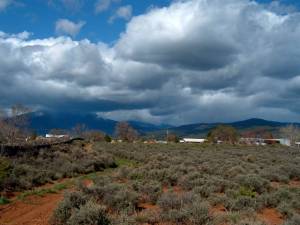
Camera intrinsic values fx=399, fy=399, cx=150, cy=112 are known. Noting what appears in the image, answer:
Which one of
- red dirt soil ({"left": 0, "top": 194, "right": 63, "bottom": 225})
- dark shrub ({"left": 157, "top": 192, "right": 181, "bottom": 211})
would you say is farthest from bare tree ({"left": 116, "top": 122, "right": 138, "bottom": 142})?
dark shrub ({"left": 157, "top": 192, "right": 181, "bottom": 211})

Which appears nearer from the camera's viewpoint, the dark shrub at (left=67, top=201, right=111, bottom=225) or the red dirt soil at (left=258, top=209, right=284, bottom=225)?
the dark shrub at (left=67, top=201, right=111, bottom=225)

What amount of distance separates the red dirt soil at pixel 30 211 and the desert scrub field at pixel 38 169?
308 cm

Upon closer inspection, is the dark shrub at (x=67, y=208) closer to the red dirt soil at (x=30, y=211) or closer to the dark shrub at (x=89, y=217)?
the red dirt soil at (x=30, y=211)

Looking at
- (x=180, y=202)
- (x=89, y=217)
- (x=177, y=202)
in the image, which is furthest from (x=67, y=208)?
(x=180, y=202)

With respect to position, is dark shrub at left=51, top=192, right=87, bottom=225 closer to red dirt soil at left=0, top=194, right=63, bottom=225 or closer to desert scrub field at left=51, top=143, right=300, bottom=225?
desert scrub field at left=51, top=143, right=300, bottom=225

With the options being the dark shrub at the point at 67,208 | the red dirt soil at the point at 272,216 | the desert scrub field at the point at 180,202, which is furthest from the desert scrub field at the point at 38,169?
the red dirt soil at the point at 272,216

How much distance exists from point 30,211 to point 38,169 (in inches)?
467

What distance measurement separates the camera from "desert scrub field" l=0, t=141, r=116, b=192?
20.9 metres

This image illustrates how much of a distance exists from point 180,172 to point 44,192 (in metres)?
7.38

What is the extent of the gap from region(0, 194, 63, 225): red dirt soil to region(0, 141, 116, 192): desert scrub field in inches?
121

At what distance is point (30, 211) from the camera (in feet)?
48.2

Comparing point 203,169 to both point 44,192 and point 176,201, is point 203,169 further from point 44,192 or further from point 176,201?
point 176,201

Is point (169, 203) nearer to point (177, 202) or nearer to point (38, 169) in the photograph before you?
point (177, 202)

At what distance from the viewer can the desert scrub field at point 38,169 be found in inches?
822
